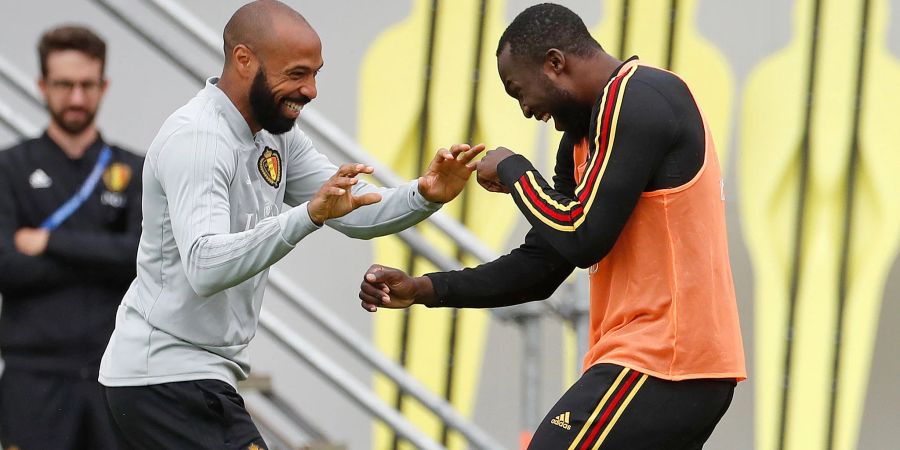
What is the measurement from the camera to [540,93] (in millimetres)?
3201

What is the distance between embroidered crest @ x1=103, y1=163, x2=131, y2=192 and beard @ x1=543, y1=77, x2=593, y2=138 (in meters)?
1.58

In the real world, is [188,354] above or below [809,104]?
below

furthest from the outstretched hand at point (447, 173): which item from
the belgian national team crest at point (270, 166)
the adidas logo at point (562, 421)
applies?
the adidas logo at point (562, 421)

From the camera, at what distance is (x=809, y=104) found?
6.14m

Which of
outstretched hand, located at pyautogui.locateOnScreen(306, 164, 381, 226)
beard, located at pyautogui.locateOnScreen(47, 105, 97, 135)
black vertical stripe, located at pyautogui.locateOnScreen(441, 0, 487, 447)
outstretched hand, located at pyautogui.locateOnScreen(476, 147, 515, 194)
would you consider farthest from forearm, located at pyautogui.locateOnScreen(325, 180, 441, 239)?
black vertical stripe, located at pyautogui.locateOnScreen(441, 0, 487, 447)

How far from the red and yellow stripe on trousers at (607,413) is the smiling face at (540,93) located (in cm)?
63

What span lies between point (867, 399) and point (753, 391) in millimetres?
505

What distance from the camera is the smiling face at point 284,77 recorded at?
10.7 ft

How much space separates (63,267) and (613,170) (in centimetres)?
190

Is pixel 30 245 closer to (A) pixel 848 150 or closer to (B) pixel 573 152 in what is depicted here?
(B) pixel 573 152

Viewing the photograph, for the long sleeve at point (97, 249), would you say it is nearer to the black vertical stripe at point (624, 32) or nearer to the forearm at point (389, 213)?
the forearm at point (389, 213)

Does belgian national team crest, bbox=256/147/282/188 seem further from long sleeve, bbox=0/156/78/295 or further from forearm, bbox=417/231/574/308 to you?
long sleeve, bbox=0/156/78/295

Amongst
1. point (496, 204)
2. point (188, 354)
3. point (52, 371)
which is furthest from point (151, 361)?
point (496, 204)

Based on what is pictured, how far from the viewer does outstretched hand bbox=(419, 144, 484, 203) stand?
3.47 metres
